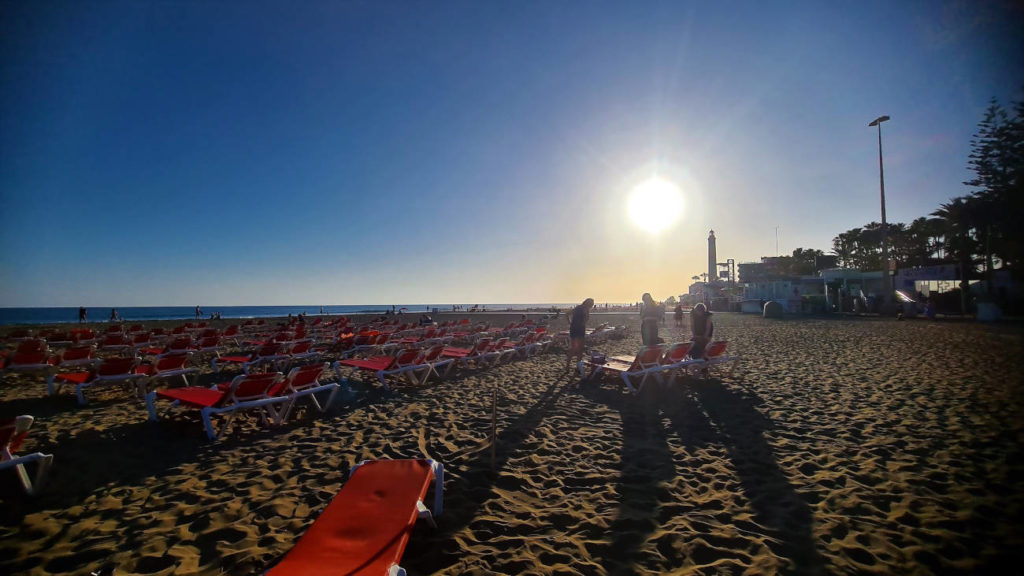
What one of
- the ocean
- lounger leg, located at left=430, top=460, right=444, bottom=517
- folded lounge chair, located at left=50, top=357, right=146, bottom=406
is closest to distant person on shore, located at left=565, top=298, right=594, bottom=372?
lounger leg, located at left=430, top=460, right=444, bottom=517

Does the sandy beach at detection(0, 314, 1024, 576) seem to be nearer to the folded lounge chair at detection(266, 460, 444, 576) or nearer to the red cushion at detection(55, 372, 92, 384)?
the folded lounge chair at detection(266, 460, 444, 576)

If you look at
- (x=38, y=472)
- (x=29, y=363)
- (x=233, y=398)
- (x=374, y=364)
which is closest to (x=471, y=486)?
(x=233, y=398)

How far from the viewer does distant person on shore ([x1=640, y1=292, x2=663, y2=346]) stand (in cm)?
841

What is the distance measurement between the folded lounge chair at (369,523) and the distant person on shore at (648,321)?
6.41 meters

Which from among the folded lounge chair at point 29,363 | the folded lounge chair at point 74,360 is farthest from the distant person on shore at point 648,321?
the folded lounge chair at point 29,363

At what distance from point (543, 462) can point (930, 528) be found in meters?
2.96

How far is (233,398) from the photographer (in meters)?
4.88

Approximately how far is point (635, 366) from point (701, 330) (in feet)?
5.88

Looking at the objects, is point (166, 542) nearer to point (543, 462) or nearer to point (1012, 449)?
point (543, 462)

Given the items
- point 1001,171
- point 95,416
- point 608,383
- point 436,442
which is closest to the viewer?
point 1001,171

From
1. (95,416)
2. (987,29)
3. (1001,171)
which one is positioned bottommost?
(95,416)

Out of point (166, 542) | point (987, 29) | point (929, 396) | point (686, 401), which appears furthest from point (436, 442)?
point (929, 396)

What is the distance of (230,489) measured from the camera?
136 inches

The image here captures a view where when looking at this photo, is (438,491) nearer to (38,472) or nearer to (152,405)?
(38,472)
